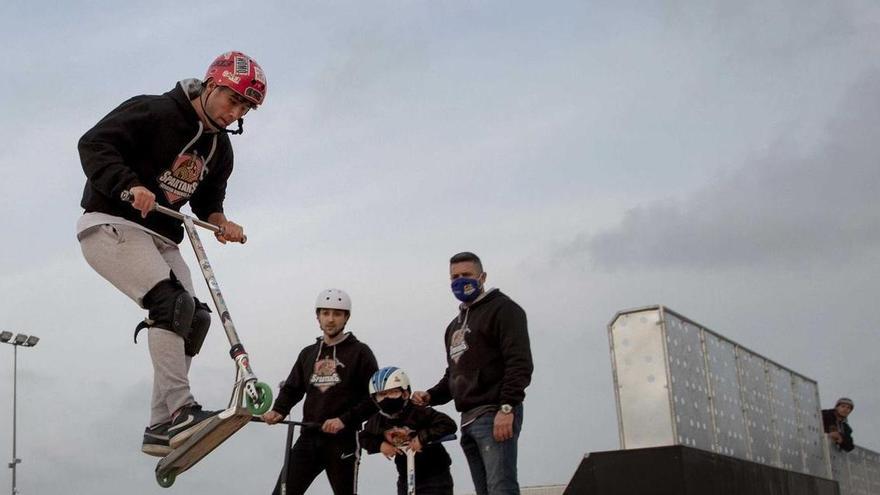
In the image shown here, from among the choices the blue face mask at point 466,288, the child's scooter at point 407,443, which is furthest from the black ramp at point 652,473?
the blue face mask at point 466,288

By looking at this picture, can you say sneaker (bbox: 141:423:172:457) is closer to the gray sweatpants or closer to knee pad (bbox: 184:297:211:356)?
the gray sweatpants

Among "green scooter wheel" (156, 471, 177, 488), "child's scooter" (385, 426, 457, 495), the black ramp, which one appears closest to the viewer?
"green scooter wheel" (156, 471, 177, 488)

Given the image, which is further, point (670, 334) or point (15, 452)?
point (15, 452)

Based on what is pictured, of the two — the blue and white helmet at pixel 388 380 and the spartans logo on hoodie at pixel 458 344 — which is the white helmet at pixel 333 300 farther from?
the spartans logo on hoodie at pixel 458 344

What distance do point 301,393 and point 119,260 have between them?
156 inches

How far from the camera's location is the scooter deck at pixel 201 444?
17.4ft

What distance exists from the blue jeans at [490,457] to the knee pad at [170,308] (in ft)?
8.89

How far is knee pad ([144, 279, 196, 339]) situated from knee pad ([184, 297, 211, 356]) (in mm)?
120

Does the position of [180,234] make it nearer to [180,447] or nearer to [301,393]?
[180,447]

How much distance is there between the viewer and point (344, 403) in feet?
29.6

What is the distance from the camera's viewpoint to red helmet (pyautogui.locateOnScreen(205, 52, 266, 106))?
19.1ft

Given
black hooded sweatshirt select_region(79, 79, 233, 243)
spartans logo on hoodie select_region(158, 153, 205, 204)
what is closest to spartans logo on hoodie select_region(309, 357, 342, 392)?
black hooded sweatshirt select_region(79, 79, 233, 243)

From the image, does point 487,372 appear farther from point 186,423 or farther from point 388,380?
point 186,423

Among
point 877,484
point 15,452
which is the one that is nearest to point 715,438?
point 877,484
